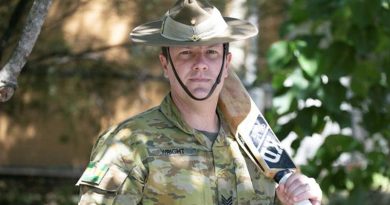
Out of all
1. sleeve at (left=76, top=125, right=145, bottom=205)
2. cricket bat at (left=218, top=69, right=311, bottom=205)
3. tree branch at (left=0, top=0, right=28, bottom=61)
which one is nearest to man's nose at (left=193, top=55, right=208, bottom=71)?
cricket bat at (left=218, top=69, right=311, bottom=205)

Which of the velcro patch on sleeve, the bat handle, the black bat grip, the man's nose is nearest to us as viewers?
the velcro patch on sleeve

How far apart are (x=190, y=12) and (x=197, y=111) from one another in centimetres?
38

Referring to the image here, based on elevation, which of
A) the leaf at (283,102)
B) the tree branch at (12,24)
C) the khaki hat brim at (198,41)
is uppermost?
the khaki hat brim at (198,41)

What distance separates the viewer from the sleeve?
7.99 ft

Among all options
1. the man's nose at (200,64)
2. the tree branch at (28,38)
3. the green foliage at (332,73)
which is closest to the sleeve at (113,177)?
the man's nose at (200,64)

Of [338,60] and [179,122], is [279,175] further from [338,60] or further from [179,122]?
[338,60]

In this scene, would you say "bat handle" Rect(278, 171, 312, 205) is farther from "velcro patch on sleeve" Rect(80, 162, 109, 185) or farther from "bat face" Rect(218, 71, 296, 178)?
"velcro patch on sleeve" Rect(80, 162, 109, 185)

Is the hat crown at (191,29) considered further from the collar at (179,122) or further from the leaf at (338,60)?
the leaf at (338,60)

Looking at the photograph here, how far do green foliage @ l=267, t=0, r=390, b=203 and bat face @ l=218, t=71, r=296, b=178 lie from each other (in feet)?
5.76

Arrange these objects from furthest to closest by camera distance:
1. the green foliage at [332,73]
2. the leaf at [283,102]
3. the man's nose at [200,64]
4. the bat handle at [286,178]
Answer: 1. the leaf at [283,102]
2. the green foliage at [332,73]
3. the man's nose at [200,64]
4. the bat handle at [286,178]

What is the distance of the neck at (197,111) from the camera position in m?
2.69

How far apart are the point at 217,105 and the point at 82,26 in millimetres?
3325

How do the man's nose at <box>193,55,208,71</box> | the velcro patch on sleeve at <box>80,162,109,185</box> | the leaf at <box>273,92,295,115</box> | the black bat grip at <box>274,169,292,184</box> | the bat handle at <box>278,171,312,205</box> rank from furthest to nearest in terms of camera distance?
the leaf at <box>273,92,295,115</box>
the black bat grip at <box>274,169,292,184</box>
the man's nose at <box>193,55,208,71</box>
the bat handle at <box>278,171,312,205</box>
the velcro patch on sleeve at <box>80,162,109,185</box>

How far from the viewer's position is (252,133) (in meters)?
2.85
